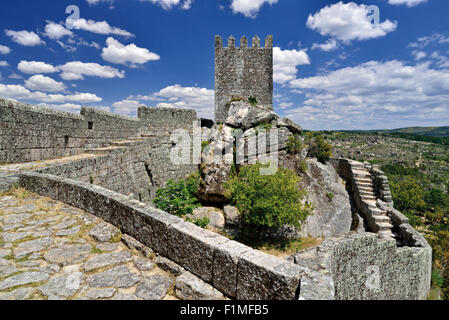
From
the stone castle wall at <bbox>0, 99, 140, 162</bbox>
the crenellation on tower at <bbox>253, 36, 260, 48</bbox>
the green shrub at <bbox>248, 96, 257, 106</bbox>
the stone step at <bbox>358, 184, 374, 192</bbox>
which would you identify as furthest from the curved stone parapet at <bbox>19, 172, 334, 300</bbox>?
the crenellation on tower at <bbox>253, 36, 260, 48</bbox>

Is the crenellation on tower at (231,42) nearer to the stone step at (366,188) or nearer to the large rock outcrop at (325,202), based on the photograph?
the large rock outcrop at (325,202)

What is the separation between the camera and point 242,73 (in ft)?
57.4

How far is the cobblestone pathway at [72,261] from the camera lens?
7.20 ft

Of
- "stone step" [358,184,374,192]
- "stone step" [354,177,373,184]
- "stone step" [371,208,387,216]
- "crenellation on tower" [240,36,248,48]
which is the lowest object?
"stone step" [371,208,387,216]

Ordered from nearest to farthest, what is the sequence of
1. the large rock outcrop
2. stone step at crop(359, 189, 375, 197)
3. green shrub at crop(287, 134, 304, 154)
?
the large rock outcrop, stone step at crop(359, 189, 375, 197), green shrub at crop(287, 134, 304, 154)

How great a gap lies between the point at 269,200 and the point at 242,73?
10.4 metres

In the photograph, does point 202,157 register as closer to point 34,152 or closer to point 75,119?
point 75,119

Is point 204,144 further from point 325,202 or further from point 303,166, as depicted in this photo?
point 325,202

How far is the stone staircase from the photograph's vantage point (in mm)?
11156

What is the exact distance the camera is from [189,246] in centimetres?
260

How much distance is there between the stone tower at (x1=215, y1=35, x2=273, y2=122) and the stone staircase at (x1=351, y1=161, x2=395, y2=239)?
7.68 metres

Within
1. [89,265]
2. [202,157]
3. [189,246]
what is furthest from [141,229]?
[202,157]

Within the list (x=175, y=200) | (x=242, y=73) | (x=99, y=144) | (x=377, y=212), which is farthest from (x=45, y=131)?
(x=377, y=212)

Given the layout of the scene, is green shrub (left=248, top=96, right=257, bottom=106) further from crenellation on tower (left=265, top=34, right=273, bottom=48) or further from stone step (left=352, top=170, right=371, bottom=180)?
stone step (left=352, top=170, right=371, bottom=180)
